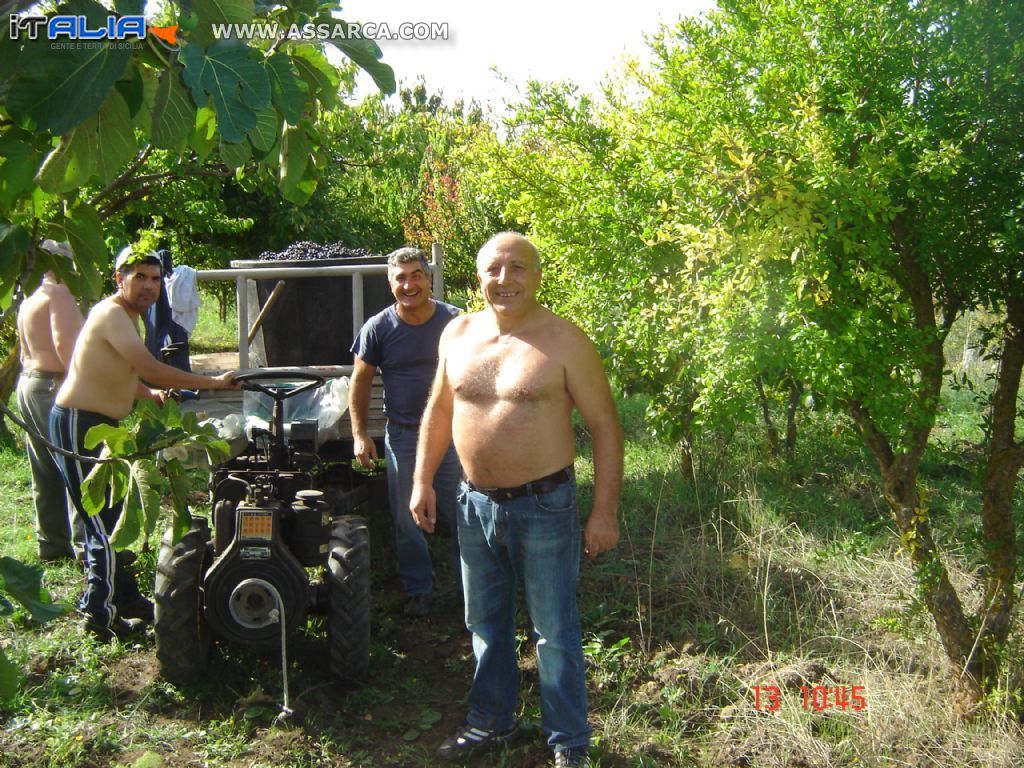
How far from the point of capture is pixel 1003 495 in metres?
3.74

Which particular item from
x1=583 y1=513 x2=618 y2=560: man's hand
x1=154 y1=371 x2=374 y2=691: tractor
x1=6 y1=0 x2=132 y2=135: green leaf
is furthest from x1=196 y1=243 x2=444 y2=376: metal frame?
x1=6 y1=0 x2=132 y2=135: green leaf

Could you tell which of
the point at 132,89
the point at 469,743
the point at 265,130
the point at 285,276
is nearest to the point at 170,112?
the point at 132,89

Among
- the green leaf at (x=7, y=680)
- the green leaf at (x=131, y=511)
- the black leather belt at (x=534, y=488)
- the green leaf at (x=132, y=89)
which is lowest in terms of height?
the green leaf at (x=7, y=680)

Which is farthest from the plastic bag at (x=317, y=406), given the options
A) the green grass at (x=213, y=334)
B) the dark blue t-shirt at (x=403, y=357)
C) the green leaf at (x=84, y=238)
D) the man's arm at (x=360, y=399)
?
the green grass at (x=213, y=334)

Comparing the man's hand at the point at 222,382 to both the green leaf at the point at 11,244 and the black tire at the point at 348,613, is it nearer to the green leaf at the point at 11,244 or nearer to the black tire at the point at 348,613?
the black tire at the point at 348,613

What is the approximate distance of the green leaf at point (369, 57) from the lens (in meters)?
1.86

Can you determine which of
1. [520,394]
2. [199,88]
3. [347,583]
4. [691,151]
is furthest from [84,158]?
[347,583]

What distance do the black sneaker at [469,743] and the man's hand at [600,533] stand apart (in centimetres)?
92

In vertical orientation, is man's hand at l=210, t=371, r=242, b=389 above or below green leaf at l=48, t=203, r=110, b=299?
below

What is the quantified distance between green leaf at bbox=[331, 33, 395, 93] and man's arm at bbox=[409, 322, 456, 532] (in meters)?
2.05

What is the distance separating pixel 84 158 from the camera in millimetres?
1800

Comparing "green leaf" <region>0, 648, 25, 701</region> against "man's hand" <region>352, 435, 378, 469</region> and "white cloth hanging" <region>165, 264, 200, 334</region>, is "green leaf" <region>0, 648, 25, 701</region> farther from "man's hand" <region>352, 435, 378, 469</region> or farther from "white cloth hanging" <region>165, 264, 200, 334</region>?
"white cloth hanging" <region>165, 264, 200, 334</region>
